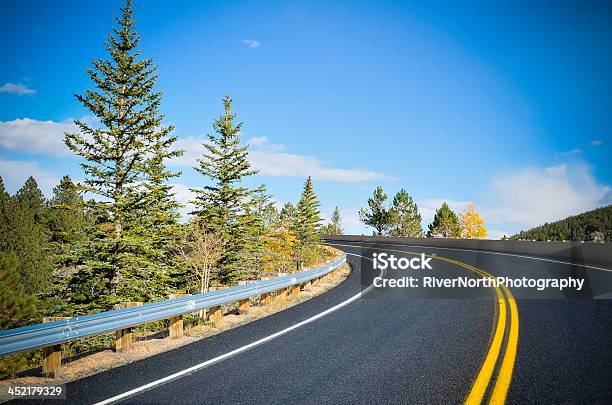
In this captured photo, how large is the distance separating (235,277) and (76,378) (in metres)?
22.0

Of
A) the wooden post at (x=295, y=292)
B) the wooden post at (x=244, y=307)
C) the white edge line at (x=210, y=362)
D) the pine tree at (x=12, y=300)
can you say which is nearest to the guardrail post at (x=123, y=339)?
the white edge line at (x=210, y=362)

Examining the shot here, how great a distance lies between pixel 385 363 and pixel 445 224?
10644 centimetres

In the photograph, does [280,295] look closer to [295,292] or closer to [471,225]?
[295,292]

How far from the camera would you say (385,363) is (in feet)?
17.6

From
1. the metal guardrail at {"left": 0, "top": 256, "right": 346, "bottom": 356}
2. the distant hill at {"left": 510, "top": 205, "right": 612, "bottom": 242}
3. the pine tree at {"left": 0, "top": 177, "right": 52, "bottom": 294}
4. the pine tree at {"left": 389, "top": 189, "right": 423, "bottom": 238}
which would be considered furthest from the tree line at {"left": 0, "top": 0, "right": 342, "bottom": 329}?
the distant hill at {"left": 510, "top": 205, "right": 612, "bottom": 242}

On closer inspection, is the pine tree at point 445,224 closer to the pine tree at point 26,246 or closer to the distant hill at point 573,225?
the distant hill at point 573,225

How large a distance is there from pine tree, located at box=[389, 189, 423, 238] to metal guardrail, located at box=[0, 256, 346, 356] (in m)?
91.9

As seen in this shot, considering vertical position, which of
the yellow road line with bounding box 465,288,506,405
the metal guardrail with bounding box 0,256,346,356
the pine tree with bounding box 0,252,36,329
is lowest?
the pine tree with bounding box 0,252,36,329

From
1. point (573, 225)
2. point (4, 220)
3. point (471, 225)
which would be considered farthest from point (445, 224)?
point (4, 220)

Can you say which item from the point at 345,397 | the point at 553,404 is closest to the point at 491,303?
the point at 553,404

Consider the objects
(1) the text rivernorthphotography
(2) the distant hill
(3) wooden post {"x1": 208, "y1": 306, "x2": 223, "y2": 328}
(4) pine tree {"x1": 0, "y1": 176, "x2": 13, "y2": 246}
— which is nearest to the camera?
(3) wooden post {"x1": 208, "y1": 306, "x2": 223, "y2": 328}

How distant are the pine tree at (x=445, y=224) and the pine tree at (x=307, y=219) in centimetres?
6167

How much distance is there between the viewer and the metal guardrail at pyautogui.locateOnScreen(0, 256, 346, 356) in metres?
4.82

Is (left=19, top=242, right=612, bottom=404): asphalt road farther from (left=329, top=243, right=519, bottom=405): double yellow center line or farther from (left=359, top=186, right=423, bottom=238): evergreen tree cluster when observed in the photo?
(left=359, top=186, right=423, bottom=238): evergreen tree cluster
